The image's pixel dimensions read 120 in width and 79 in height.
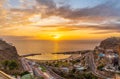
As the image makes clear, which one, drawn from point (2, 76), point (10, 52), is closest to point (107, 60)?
point (10, 52)

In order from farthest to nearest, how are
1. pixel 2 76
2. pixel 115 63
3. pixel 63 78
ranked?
pixel 115 63, pixel 63 78, pixel 2 76

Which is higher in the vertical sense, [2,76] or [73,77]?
[2,76]

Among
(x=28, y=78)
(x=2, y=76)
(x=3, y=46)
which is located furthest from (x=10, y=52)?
(x=2, y=76)

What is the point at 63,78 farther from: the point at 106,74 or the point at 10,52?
the point at 10,52

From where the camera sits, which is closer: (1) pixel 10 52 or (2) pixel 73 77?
(2) pixel 73 77

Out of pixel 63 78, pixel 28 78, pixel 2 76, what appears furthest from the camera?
pixel 63 78

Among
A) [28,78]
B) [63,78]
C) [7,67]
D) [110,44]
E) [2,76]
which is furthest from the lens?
[110,44]

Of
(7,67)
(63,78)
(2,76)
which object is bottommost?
(63,78)

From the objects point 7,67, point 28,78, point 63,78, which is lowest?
point 63,78

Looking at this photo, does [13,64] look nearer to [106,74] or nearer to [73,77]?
[73,77]
